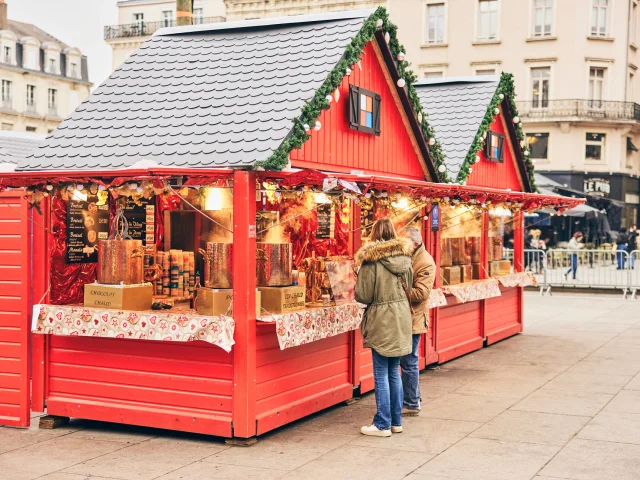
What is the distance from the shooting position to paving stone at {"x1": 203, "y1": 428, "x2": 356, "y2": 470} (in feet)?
24.4

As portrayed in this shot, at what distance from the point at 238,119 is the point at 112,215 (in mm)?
1782

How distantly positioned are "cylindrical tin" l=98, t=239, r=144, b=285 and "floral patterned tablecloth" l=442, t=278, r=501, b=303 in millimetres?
5302

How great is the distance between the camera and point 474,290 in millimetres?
13492

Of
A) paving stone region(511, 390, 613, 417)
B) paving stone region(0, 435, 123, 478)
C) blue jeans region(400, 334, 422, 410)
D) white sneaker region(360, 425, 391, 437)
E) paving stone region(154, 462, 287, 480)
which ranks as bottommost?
paving stone region(0, 435, 123, 478)

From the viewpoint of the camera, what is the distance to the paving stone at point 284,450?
7.43m

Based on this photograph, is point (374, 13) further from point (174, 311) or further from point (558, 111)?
point (558, 111)

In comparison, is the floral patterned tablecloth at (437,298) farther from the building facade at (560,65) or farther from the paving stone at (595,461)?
the building facade at (560,65)

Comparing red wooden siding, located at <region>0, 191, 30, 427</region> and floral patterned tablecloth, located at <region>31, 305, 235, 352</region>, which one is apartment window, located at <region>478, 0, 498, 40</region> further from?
floral patterned tablecloth, located at <region>31, 305, 235, 352</region>

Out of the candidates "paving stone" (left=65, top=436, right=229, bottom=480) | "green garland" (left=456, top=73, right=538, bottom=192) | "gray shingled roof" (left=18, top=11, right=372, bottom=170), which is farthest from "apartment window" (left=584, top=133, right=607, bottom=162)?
"paving stone" (left=65, top=436, right=229, bottom=480)

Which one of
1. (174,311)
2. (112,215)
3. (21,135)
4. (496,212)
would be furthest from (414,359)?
(21,135)

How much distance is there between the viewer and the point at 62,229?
29.9 feet

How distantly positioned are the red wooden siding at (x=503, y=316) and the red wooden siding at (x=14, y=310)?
7896mm

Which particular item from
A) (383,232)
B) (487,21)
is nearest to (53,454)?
(383,232)

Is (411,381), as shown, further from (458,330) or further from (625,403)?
(458,330)
